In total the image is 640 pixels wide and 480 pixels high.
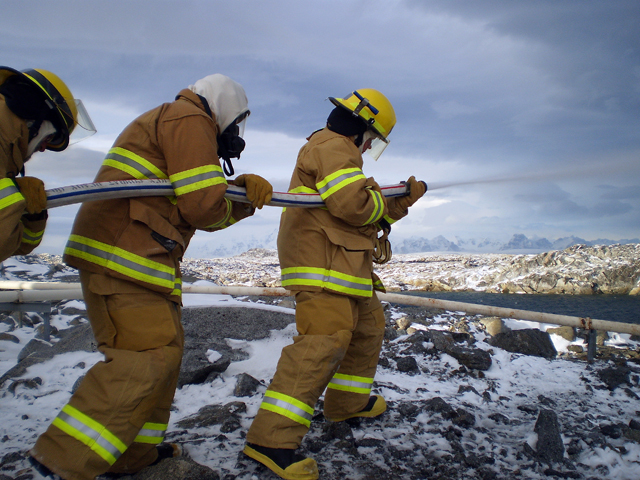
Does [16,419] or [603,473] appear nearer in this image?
[603,473]

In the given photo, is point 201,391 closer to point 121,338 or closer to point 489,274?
point 121,338

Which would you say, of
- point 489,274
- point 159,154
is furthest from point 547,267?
point 159,154

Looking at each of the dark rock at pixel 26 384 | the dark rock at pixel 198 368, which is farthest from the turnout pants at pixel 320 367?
the dark rock at pixel 26 384

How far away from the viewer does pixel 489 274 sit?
76.3 ft

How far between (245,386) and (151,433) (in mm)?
1068

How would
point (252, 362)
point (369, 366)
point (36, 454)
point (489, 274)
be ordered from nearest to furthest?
point (36, 454)
point (369, 366)
point (252, 362)
point (489, 274)

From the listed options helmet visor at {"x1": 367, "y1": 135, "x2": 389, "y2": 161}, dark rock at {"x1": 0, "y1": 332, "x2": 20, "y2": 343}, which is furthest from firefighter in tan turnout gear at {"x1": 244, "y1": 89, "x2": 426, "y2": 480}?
dark rock at {"x1": 0, "y1": 332, "x2": 20, "y2": 343}

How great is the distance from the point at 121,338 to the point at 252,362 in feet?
6.21

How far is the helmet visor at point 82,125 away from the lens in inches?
85.3

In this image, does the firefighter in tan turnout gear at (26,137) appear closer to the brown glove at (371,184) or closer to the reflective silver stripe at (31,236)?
the reflective silver stripe at (31,236)

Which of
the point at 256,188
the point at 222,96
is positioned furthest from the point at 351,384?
the point at 222,96

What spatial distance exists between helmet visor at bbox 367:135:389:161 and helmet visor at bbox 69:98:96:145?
1.85 meters

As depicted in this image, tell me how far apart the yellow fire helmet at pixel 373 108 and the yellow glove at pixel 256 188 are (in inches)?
31.9

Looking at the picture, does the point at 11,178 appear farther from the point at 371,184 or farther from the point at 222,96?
the point at 371,184
